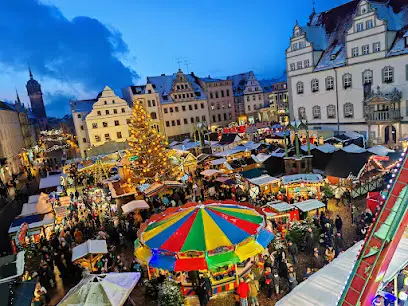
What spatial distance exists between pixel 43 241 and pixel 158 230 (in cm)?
751

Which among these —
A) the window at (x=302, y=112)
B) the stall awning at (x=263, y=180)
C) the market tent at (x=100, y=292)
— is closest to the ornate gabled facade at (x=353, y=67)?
the window at (x=302, y=112)

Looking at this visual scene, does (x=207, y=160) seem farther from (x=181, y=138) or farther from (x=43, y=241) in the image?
(x=181, y=138)

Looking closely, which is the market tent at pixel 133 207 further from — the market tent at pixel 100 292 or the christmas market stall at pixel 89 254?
the market tent at pixel 100 292

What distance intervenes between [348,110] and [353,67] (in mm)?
4285

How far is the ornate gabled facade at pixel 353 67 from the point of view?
2738cm

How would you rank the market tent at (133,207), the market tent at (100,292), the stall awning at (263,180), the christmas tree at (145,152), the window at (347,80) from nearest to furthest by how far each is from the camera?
the market tent at (100,292) → the market tent at (133,207) → the stall awning at (263,180) → the christmas tree at (145,152) → the window at (347,80)

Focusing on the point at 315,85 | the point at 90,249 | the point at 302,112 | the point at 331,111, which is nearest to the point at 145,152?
the point at 90,249

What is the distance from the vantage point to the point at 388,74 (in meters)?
27.6

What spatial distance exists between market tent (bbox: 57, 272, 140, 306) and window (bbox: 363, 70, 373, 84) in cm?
2888

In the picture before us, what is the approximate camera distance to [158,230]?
10.9m

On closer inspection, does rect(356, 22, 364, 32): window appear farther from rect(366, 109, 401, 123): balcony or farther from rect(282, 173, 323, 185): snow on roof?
rect(282, 173, 323, 185): snow on roof

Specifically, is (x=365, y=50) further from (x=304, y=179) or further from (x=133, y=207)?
(x=133, y=207)

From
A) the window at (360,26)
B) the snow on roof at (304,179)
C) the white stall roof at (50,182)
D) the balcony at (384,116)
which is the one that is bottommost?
the snow on roof at (304,179)

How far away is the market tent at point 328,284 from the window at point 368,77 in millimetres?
27190
